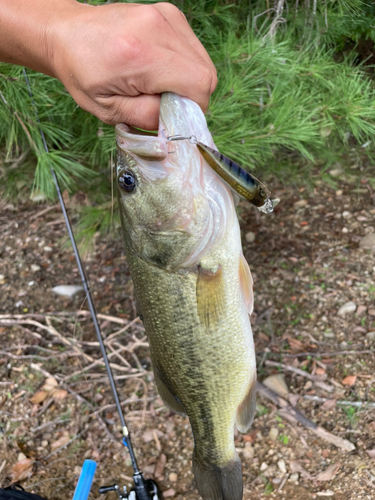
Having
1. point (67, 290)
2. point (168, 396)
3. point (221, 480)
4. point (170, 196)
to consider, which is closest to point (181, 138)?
point (170, 196)

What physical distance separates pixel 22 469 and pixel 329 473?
5.27 feet

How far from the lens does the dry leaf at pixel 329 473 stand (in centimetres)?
189

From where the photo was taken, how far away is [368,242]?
2.77 metres

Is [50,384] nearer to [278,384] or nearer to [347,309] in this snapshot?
[278,384]

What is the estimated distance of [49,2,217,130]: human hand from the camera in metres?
0.96

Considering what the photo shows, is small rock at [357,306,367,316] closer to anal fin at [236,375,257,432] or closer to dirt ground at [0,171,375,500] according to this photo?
dirt ground at [0,171,375,500]

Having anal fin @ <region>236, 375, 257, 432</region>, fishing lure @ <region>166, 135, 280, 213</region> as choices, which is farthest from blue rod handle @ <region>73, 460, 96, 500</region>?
fishing lure @ <region>166, 135, 280, 213</region>

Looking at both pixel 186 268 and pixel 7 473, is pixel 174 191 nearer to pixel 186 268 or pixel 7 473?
pixel 186 268

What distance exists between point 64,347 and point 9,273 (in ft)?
3.08

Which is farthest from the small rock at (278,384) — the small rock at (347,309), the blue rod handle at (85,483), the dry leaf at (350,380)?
the blue rod handle at (85,483)

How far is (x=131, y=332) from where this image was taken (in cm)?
278

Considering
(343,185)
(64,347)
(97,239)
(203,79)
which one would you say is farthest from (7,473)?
(343,185)

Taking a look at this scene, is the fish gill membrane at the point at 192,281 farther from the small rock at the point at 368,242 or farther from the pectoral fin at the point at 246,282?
the small rock at the point at 368,242

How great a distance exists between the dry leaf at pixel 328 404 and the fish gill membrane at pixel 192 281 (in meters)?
0.88
